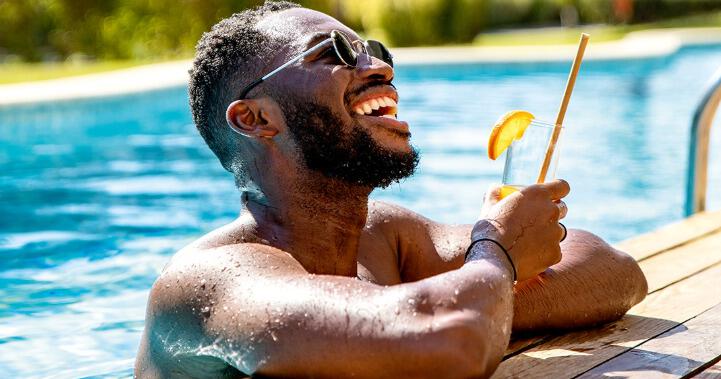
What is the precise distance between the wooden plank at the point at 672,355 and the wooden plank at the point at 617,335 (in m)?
0.04

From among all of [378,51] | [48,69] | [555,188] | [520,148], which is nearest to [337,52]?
[378,51]

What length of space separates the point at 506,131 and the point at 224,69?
0.81 metres

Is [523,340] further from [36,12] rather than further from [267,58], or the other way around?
[36,12]

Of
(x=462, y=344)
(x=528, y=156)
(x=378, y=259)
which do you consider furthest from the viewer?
(x=378, y=259)

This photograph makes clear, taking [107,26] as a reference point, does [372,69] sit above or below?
below

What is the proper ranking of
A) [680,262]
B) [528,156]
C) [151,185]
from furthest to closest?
[151,185]
[680,262]
[528,156]

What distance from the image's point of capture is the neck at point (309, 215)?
292 centimetres

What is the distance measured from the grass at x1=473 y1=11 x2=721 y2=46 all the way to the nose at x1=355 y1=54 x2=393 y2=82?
21447mm

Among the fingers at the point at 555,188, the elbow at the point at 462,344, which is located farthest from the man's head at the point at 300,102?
the elbow at the point at 462,344

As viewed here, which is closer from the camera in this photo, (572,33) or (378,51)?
(378,51)

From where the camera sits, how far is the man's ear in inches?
→ 113

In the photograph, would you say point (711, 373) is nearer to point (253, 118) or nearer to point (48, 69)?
point (253, 118)

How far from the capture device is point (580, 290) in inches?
130

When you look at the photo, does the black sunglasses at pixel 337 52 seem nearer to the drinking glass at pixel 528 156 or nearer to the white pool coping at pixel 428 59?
the drinking glass at pixel 528 156
